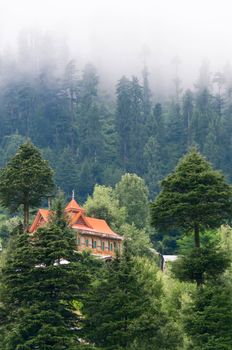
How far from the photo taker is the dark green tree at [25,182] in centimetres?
5259

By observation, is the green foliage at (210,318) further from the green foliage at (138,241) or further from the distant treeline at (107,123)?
the distant treeline at (107,123)

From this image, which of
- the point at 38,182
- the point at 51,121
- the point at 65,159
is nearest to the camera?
the point at 38,182

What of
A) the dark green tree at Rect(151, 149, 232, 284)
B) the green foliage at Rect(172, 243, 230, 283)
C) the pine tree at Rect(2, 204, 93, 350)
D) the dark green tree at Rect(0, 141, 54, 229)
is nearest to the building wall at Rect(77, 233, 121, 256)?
the dark green tree at Rect(0, 141, 54, 229)

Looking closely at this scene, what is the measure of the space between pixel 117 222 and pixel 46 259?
51427mm

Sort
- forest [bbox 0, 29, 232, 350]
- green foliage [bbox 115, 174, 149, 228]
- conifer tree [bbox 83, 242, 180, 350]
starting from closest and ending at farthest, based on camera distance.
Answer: conifer tree [bbox 83, 242, 180, 350]
forest [bbox 0, 29, 232, 350]
green foliage [bbox 115, 174, 149, 228]

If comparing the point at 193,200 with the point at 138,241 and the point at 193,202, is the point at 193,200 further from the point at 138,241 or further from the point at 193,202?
the point at 138,241

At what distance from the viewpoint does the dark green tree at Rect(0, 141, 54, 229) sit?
173ft

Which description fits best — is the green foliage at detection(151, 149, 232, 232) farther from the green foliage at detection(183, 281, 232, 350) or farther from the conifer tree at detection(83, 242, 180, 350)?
the green foliage at detection(183, 281, 232, 350)

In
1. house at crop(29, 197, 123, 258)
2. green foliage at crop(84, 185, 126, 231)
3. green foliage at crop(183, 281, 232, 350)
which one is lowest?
green foliage at crop(183, 281, 232, 350)

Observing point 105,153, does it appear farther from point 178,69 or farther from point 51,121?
point 178,69

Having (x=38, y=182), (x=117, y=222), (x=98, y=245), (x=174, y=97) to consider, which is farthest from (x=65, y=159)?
(x=38, y=182)

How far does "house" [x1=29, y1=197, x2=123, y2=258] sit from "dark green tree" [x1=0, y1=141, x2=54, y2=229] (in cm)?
3056

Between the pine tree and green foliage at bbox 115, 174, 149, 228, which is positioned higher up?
green foliage at bbox 115, 174, 149, 228

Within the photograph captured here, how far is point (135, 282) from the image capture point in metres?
48.0
